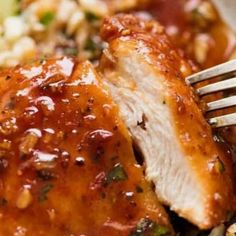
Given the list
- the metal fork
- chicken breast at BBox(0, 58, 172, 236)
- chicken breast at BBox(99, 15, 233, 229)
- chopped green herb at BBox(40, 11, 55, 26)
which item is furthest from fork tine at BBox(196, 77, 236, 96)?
chopped green herb at BBox(40, 11, 55, 26)

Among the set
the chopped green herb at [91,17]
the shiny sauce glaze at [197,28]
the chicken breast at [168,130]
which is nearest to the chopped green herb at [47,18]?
the chopped green herb at [91,17]

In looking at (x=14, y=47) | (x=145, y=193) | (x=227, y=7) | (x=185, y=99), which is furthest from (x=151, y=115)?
(x=227, y=7)

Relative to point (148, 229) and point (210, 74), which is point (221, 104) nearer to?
point (210, 74)

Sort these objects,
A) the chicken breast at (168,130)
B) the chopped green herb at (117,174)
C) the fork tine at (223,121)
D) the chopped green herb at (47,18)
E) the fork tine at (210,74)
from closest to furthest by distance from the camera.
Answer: the chicken breast at (168,130) → the chopped green herb at (117,174) → the fork tine at (223,121) → the fork tine at (210,74) → the chopped green herb at (47,18)

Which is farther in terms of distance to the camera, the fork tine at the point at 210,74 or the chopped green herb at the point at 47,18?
the chopped green herb at the point at 47,18

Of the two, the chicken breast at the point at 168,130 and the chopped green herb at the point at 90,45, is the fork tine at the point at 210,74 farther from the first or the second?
the chopped green herb at the point at 90,45

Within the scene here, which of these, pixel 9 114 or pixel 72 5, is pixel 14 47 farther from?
pixel 9 114

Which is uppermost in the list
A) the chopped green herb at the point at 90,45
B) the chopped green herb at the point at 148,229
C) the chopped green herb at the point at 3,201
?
the chopped green herb at the point at 90,45
